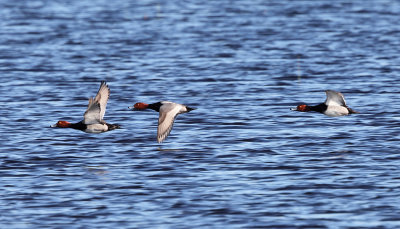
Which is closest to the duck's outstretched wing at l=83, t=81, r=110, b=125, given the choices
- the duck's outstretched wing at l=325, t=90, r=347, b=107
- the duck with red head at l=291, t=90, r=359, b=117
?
the duck with red head at l=291, t=90, r=359, b=117

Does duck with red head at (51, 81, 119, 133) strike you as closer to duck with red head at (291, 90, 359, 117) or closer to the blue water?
the blue water

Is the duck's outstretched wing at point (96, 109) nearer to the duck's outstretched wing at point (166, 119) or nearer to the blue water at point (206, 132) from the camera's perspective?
the blue water at point (206, 132)

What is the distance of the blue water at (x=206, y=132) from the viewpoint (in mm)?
18469

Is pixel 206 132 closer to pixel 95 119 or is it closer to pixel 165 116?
pixel 165 116

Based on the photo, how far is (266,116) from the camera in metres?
29.2

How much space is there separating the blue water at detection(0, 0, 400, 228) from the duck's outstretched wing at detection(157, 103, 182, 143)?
0.45 metres

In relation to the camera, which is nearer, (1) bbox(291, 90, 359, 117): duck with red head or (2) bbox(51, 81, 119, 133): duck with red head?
(2) bbox(51, 81, 119, 133): duck with red head

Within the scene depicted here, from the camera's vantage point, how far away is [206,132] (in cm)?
2669

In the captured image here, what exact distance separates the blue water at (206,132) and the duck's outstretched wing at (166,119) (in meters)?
0.45

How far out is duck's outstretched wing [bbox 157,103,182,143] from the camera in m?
23.8

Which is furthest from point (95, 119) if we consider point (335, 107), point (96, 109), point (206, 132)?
point (335, 107)

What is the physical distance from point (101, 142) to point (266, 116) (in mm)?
6037

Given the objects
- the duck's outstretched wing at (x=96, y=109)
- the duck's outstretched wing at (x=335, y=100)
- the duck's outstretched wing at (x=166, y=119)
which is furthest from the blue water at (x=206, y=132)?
the duck's outstretched wing at (x=335, y=100)

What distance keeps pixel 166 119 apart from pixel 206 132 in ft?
8.55
